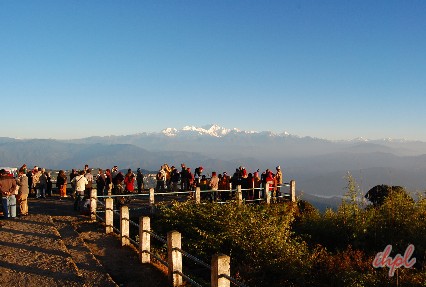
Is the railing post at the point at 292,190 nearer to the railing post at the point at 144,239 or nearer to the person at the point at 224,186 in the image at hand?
the person at the point at 224,186

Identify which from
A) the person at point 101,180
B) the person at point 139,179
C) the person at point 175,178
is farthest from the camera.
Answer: the person at point 139,179

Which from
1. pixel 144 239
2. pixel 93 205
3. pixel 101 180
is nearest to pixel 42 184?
pixel 101 180

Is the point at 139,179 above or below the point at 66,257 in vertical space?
above

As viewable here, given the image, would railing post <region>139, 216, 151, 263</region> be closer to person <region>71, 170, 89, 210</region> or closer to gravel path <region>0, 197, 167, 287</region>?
gravel path <region>0, 197, 167, 287</region>

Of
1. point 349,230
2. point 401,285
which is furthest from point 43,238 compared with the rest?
point 349,230

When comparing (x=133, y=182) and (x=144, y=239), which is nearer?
(x=144, y=239)

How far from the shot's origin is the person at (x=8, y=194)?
14.5m

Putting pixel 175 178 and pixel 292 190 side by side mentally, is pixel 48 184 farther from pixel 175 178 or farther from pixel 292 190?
pixel 292 190

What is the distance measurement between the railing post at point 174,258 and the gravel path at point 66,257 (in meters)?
0.40

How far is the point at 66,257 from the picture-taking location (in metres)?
10.3

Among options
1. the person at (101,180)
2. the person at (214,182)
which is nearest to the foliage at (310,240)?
the person at (214,182)

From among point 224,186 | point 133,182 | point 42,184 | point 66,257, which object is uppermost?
point 133,182

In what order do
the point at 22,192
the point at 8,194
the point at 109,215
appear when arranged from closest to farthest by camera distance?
the point at 109,215 → the point at 8,194 → the point at 22,192

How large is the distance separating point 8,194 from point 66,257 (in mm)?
5947
